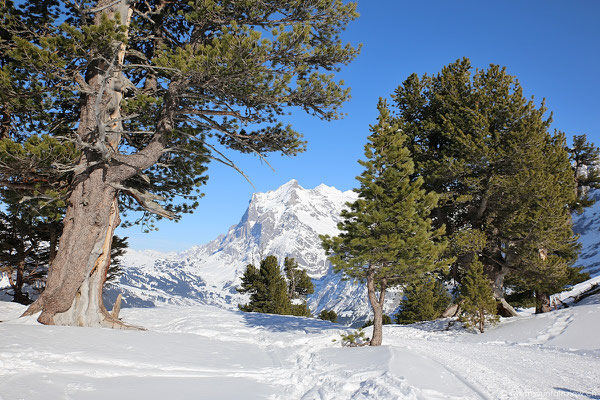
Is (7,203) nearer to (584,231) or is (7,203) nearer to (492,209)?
(492,209)

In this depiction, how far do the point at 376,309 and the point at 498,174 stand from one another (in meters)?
11.5

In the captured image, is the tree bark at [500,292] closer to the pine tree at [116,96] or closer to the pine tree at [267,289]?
the pine tree at [116,96]

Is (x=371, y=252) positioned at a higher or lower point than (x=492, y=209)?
lower

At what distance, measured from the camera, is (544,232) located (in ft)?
53.0

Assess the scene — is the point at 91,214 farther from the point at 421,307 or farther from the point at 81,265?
the point at 421,307

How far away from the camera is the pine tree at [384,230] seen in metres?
10.6

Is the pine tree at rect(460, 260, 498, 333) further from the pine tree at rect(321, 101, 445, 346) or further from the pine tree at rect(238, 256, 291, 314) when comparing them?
the pine tree at rect(238, 256, 291, 314)

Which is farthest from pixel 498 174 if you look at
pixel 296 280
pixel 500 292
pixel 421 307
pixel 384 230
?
pixel 296 280

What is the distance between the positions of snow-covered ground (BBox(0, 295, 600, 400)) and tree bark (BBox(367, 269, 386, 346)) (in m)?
1.38

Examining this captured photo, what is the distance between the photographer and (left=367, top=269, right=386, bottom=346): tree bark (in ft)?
34.4

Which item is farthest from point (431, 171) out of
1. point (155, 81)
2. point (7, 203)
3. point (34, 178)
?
point (7, 203)

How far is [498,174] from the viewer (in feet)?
57.4

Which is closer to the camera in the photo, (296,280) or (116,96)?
(116,96)

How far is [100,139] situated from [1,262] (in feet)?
50.4
